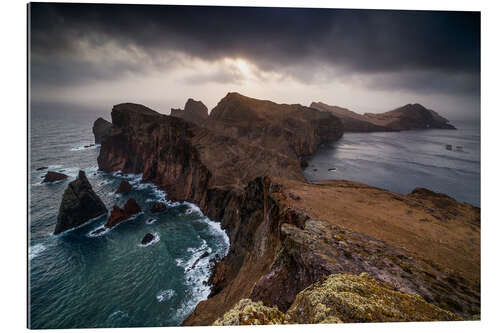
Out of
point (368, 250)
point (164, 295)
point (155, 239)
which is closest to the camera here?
point (368, 250)

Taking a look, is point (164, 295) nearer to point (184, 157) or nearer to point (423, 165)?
point (184, 157)

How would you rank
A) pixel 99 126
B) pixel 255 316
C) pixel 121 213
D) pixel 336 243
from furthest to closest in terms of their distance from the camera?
pixel 121 213
pixel 99 126
pixel 336 243
pixel 255 316

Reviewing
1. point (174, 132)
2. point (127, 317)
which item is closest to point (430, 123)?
point (127, 317)

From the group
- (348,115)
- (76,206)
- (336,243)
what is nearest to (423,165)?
(348,115)

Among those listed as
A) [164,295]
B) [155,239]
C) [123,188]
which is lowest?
[164,295]

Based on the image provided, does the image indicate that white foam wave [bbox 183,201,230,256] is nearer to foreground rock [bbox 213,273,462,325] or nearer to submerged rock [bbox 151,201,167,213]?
submerged rock [bbox 151,201,167,213]
